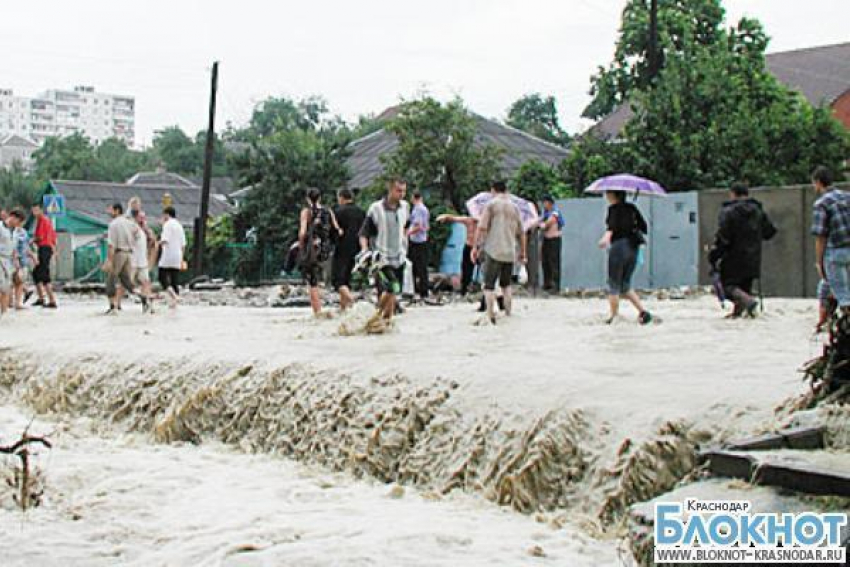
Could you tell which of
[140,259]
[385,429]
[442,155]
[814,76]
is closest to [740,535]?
[385,429]

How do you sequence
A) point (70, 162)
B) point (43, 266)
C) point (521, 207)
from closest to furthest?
point (43, 266), point (521, 207), point (70, 162)

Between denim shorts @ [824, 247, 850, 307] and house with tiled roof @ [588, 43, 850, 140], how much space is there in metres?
37.0

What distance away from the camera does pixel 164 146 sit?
114750mm

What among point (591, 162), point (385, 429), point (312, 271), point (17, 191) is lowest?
point (385, 429)

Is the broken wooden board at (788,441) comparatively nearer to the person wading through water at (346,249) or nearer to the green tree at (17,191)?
the person wading through water at (346,249)

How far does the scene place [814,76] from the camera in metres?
52.7

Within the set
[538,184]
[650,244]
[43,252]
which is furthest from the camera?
[538,184]

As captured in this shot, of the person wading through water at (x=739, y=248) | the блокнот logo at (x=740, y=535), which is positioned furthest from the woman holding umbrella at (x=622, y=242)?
the блокнот logo at (x=740, y=535)

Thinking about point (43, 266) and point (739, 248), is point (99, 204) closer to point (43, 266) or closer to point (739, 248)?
point (43, 266)

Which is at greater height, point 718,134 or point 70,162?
point 70,162

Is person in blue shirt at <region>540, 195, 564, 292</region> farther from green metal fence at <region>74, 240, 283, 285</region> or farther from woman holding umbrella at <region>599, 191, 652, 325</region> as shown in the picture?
green metal fence at <region>74, 240, 283, 285</region>

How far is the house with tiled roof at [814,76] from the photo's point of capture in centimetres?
4938

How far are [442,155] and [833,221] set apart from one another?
18.4m

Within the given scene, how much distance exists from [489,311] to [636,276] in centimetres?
920
